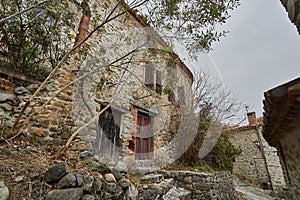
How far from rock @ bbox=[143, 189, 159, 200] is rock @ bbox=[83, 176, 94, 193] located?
4.93 feet

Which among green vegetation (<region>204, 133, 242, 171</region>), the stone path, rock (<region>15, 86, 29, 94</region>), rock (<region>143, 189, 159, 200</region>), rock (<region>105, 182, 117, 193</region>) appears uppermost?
rock (<region>15, 86, 29, 94</region>)

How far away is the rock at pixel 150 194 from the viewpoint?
3.51 meters

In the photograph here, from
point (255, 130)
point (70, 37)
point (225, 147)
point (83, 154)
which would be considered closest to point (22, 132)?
point (83, 154)

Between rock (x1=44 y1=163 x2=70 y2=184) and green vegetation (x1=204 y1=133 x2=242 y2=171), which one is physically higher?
green vegetation (x1=204 y1=133 x2=242 y2=171)

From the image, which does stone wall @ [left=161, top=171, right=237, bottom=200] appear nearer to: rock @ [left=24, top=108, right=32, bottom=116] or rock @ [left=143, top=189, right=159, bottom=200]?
rock @ [left=143, top=189, right=159, bottom=200]

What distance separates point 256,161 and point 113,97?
9.34 m

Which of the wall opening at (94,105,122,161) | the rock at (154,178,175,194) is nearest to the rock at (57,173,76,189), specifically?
the rock at (154,178,175,194)

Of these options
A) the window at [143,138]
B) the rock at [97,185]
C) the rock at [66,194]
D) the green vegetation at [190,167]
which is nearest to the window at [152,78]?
the window at [143,138]

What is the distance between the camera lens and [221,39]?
412 cm

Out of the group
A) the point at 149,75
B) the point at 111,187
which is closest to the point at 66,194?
the point at 111,187

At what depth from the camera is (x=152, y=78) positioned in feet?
24.3

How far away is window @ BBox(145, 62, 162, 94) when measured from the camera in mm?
7196

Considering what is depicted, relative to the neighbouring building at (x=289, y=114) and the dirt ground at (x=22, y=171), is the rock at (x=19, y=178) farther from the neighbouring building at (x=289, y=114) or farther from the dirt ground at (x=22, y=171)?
the neighbouring building at (x=289, y=114)

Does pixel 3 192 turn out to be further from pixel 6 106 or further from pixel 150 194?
pixel 150 194
